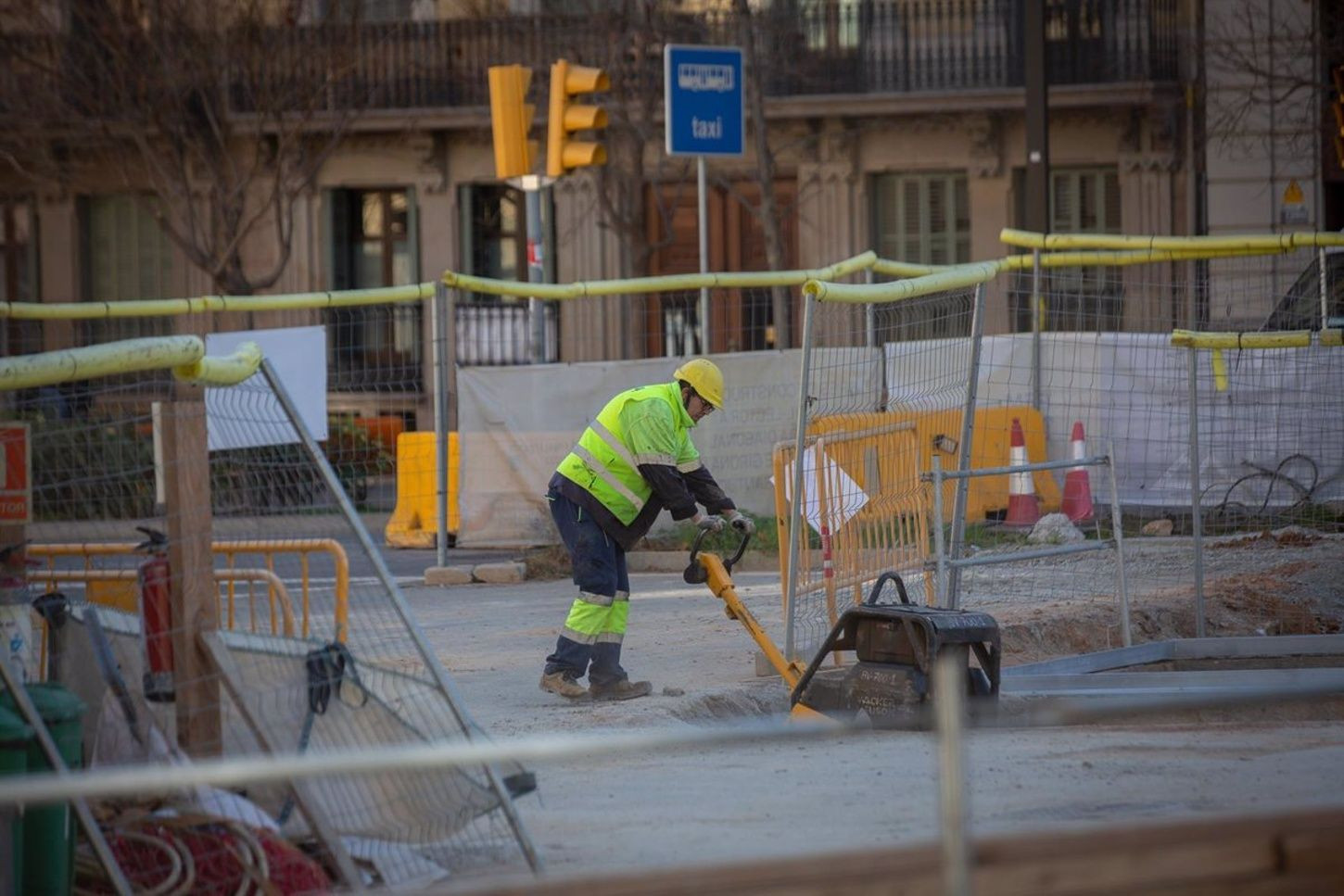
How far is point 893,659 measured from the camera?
7590 mm

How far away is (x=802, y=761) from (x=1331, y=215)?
19.8 metres

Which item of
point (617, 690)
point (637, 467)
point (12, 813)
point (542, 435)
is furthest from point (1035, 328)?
point (12, 813)

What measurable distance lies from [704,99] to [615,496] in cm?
575

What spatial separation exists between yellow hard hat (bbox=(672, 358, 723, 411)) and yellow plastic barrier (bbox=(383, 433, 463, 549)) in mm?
5572

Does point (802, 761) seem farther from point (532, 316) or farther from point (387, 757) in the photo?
point (532, 316)

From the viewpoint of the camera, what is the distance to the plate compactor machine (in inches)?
292

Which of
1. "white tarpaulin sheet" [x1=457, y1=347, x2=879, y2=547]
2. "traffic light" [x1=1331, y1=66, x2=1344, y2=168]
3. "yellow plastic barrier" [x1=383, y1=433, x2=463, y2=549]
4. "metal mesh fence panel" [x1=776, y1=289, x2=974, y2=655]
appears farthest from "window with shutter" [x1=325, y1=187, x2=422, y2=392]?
"metal mesh fence panel" [x1=776, y1=289, x2=974, y2=655]

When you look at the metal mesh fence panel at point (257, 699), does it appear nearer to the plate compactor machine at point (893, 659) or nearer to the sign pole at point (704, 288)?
the plate compactor machine at point (893, 659)

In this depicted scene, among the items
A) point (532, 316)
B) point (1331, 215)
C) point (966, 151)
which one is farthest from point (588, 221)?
point (532, 316)

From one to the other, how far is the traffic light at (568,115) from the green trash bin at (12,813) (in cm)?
1030

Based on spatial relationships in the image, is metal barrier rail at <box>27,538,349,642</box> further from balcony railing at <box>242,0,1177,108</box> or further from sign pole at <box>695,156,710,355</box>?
A: balcony railing at <box>242,0,1177,108</box>

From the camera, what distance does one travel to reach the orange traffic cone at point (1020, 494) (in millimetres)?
11469

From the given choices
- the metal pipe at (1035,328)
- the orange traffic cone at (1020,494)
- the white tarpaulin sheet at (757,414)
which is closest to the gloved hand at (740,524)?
the orange traffic cone at (1020,494)

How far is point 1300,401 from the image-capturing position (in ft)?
35.8
